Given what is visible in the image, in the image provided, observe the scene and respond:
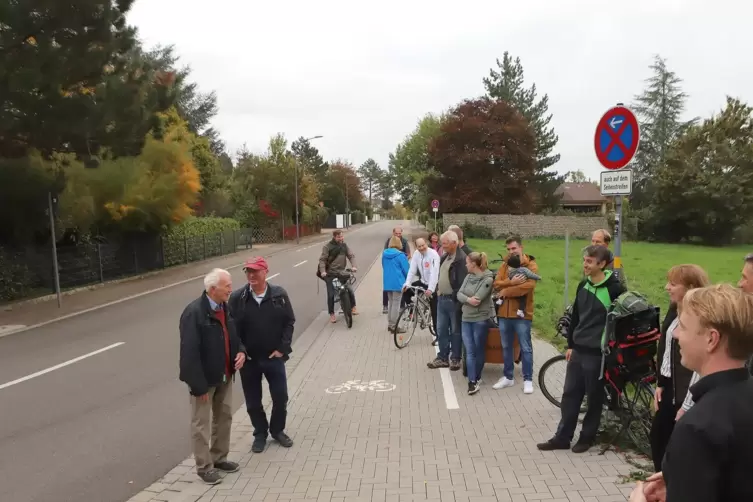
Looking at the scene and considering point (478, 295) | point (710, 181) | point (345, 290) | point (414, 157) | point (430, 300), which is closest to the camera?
point (478, 295)

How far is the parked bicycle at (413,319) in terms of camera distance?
880 centimetres

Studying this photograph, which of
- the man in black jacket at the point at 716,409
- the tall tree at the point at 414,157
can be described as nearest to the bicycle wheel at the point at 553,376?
the man in black jacket at the point at 716,409

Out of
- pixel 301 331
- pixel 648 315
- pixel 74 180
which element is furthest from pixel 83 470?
pixel 74 180

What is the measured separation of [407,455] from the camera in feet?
15.2

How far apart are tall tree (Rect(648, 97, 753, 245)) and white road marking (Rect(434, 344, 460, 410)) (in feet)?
126

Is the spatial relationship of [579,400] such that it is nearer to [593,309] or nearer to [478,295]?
[593,309]

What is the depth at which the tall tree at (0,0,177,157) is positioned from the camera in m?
12.3

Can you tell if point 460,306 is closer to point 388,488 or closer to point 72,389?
point 388,488

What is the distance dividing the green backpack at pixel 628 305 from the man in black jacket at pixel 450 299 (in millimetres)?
2783

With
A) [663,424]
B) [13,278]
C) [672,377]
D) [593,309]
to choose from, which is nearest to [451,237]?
[593,309]

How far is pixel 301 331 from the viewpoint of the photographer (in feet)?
34.3

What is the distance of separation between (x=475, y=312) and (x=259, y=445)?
284cm

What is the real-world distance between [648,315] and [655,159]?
5901cm

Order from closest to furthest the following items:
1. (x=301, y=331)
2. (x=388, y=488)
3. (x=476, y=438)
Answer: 1. (x=388, y=488)
2. (x=476, y=438)
3. (x=301, y=331)
